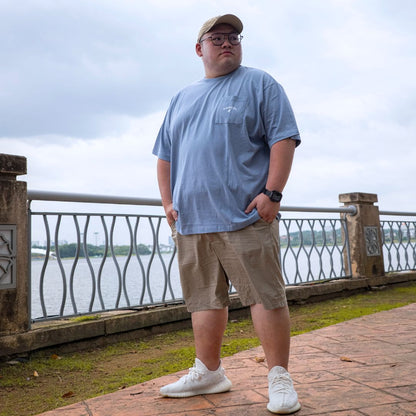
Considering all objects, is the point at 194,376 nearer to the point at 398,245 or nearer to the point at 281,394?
the point at 281,394

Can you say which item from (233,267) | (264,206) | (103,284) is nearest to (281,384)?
(233,267)

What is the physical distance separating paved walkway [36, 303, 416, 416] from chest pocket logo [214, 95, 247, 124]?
46.7 inches

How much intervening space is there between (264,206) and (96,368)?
1.84 m

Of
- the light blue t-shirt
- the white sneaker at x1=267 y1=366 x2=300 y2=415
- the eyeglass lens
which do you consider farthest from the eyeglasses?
the white sneaker at x1=267 y1=366 x2=300 y2=415

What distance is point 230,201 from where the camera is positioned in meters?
1.92

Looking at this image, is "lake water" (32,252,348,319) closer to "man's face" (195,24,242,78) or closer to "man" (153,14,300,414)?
"man" (153,14,300,414)

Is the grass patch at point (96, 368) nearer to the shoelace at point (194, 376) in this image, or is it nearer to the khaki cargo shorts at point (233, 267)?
the shoelace at point (194, 376)

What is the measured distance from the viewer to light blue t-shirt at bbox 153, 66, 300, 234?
192cm

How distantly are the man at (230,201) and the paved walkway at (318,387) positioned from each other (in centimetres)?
13

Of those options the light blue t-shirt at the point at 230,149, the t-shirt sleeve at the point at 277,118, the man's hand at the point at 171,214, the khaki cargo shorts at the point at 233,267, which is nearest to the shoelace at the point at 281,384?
the khaki cargo shorts at the point at 233,267

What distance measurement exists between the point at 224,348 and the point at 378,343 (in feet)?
3.47

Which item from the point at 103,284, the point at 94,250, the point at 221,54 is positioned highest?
the point at 221,54

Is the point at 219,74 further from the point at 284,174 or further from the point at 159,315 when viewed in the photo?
the point at 159,315

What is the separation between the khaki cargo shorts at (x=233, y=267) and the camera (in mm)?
1880
